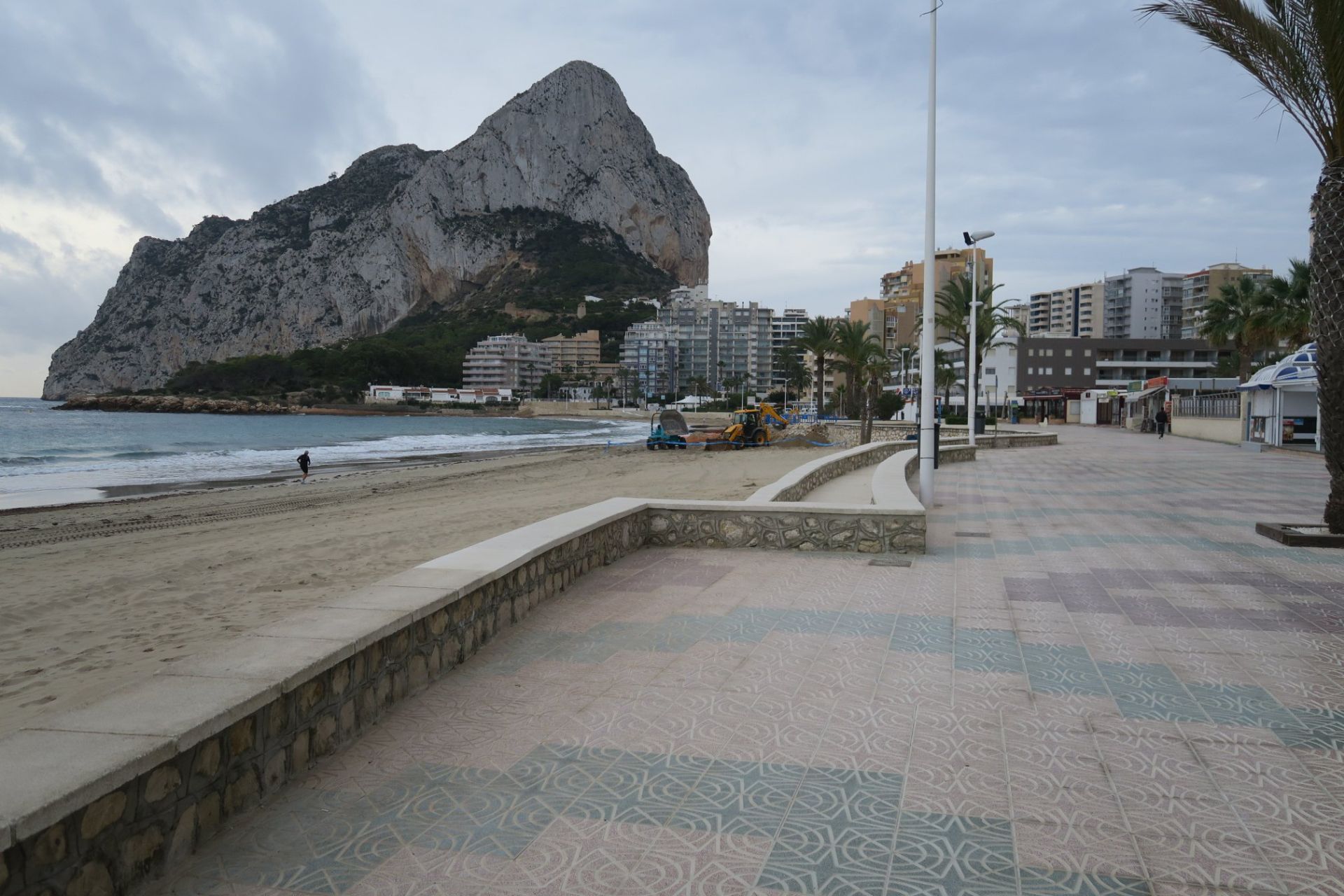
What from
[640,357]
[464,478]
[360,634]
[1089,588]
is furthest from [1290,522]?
[640,357]

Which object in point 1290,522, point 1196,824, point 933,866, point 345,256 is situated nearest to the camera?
point 933,866

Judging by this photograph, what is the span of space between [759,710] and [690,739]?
46cm

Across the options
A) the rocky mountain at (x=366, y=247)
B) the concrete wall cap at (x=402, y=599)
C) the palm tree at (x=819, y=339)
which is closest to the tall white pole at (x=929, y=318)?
the concrete wall cap at (x=402, y=599)

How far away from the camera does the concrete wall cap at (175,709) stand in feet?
8.23

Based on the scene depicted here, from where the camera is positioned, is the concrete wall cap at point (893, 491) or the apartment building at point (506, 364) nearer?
the concrete wall cap at point (893, 491)

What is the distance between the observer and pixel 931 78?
11.1 metres

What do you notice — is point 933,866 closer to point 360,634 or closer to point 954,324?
point 360,634

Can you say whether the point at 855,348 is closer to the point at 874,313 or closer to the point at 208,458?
the point at 208,458

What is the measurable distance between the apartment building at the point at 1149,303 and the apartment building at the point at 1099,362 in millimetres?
43950

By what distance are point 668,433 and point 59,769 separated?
119ft

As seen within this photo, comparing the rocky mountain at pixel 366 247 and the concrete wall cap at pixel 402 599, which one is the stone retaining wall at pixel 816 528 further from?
the rocky mountain at pixel 366 247

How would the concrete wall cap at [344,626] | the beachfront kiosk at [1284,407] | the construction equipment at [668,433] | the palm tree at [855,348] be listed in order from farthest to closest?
the palm tree at [855,348], the construction equipment at [668,433], the beachfront kiosk at [1284,407], the concrete wall cap at [344,626]

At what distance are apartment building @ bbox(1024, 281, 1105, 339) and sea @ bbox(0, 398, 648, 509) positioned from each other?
102 metres

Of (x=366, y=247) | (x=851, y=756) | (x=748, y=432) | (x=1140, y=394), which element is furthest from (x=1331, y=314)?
(x=366, y=247)
